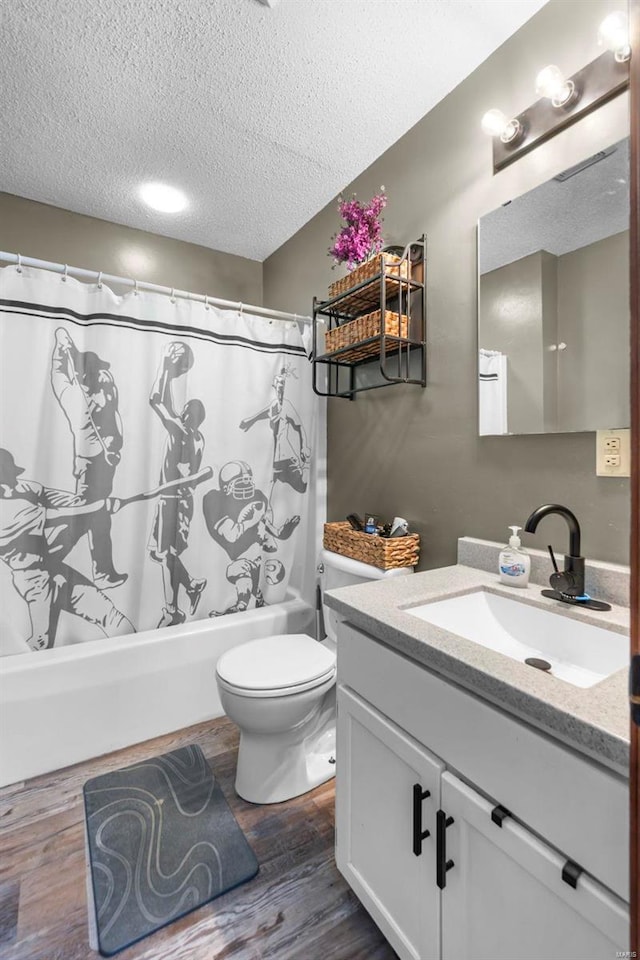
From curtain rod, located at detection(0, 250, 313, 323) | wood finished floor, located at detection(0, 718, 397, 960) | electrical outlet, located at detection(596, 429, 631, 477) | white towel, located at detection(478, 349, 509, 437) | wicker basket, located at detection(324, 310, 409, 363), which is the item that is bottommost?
wood finished floor, located at detection(0, 718, 397, 960)

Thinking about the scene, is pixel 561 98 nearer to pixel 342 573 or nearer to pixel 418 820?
pixel 342 573

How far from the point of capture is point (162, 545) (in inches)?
78.6

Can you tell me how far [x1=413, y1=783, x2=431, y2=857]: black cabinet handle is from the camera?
887 mm

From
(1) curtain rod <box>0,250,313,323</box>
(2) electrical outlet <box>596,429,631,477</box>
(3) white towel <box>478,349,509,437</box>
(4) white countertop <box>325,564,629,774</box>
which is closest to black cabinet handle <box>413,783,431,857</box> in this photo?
(4) white countertop <box>325,564,629,774</box>

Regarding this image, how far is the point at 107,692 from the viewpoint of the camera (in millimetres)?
1791

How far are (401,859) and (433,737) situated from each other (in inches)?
12.5

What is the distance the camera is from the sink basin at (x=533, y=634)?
98 cm

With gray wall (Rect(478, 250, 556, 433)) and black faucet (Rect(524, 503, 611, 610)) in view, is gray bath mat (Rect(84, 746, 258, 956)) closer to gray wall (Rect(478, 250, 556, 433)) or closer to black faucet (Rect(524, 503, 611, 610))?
black faucet (Rect(524, 503, 611, 610))

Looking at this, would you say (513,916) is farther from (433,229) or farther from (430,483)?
(433,229)

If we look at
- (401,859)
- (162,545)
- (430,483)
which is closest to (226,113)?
(430,483)

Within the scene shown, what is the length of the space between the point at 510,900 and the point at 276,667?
92 cm

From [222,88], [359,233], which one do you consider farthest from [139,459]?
[222,88]

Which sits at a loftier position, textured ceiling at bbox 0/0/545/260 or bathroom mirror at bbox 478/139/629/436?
textured ceiling at bbox 0/0/545/260

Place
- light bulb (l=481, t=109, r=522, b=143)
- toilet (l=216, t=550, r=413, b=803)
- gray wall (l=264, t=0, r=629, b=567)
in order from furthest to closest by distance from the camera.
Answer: toilet (l=216, t=550, r=413, b=803) → light bulb (l=481, t=109, r=522, b=143) → gray wall (l=264, t=0, r=629, b=567)
